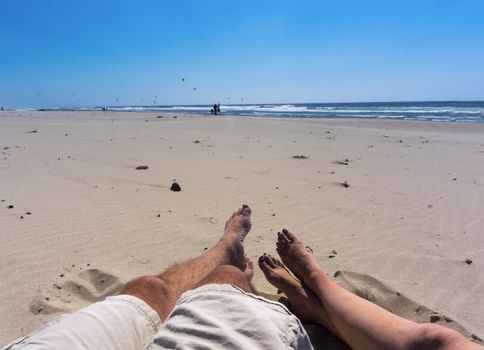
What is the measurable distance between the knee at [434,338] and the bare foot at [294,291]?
2.12ft

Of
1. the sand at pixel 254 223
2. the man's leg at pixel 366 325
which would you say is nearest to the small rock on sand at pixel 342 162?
the sand at pixel 254 223

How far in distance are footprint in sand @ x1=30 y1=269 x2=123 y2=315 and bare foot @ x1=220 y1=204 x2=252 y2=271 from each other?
0.70 m

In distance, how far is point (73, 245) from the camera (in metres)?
3.04

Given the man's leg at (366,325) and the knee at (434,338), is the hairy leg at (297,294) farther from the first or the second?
the knee at (434,338)

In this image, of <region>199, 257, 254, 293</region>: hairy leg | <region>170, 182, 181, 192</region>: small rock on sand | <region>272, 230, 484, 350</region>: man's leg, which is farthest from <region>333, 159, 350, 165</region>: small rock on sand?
<region>199, 257, 254, 293</region>: hairy leg

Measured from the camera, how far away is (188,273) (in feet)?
7.11

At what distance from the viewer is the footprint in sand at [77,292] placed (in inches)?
87.6

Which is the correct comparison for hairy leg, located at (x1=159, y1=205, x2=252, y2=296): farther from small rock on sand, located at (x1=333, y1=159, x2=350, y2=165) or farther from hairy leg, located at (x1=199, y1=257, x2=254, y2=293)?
small rock on sand, located at (x1=333, y1=159, x2=350, y2=165)

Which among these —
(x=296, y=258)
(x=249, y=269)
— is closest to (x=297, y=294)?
(x=296, y=258)

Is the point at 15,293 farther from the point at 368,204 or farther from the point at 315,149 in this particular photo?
the point at 315,149

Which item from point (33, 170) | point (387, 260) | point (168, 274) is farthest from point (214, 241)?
point (33, 170)

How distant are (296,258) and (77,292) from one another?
1.33 metres

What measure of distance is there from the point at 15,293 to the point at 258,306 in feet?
5.71

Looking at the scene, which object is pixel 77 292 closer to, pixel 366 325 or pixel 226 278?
pixel 226 278
